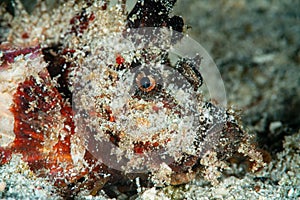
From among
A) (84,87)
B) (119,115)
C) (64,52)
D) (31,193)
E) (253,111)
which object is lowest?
(31,193)

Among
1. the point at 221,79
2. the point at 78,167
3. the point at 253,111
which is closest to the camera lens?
the point at 78,167

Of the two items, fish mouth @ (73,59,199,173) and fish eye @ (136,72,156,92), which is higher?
fish eye @ (136,72,156,92)

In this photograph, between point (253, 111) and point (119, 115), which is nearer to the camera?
point (119, 115)

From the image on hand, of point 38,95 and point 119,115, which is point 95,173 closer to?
point 119,115

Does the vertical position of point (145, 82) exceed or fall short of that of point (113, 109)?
it exceeds it

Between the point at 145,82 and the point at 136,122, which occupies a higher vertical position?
the point at 145,82

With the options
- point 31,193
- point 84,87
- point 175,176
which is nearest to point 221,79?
point 175,176

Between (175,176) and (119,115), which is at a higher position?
(119,115)

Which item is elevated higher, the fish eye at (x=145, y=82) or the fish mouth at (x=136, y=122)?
the fish eye at (x=145, y=82)
